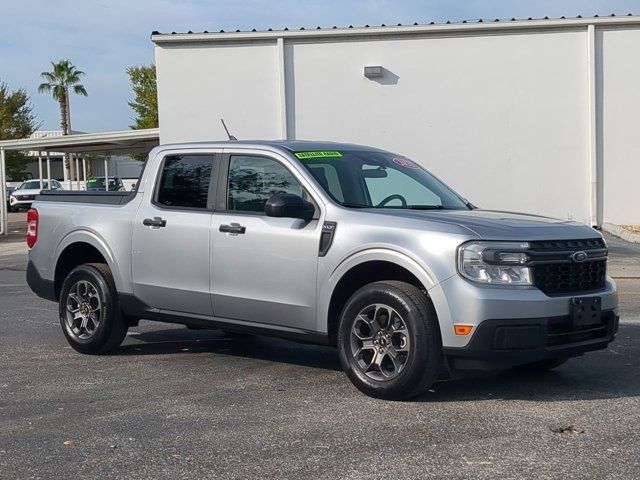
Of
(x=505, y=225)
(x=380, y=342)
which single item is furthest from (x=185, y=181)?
(x=505, y=225)

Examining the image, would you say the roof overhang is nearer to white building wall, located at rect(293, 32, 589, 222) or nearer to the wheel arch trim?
white building wall, located at rect(293, 32, 589, 222)

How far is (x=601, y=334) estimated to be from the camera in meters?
6.67

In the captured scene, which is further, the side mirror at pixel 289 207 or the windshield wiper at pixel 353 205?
the windshield wiper at pixel 353 205

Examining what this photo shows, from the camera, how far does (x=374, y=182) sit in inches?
296

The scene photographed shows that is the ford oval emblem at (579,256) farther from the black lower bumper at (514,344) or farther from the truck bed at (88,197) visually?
the truck bed at (88,197)

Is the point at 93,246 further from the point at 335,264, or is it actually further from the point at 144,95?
the point at 144,95

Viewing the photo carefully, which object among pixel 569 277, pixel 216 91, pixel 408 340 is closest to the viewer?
pixel 408 340

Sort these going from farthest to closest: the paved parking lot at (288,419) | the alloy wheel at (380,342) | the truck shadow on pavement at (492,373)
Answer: the truck shadow on pavement at (492,373) → the alloy wheel at (380,342) → the paved parking lot at (288,419)

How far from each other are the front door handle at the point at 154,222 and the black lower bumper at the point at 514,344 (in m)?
2.80

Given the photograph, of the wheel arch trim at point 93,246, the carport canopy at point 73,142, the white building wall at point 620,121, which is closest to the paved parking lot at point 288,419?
the wheel arch trim at point 93,246

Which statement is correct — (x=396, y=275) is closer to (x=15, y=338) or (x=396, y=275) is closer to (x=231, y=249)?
(x=231, y=249)

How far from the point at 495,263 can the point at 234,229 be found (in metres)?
2.17

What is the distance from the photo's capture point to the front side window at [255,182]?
24.1 ft

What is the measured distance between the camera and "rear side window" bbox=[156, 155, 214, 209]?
7840 mm
